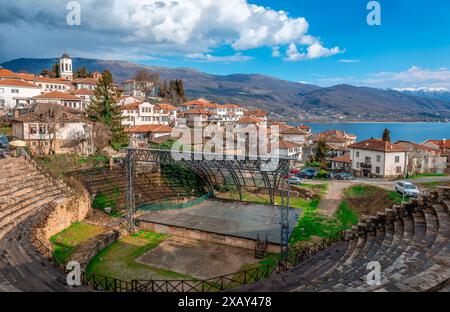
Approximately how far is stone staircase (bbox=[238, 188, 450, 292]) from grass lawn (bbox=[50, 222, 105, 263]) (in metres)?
12.3

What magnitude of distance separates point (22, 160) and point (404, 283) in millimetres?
27693

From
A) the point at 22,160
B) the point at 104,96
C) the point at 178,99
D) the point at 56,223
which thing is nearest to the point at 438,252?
the point at 56,223

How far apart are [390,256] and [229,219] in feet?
45.4

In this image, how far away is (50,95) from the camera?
5594cm

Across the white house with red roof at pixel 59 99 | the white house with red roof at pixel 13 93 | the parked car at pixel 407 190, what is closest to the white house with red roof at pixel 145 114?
the white house with red roof at pixel 59 99

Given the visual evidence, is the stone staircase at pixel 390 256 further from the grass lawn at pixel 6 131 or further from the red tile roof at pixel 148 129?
the grass lawn at pixel 6 131

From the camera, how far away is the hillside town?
3762 centimetres

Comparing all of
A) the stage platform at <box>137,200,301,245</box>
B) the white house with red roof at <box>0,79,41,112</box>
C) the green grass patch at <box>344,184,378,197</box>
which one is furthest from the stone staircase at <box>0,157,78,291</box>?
the white house with red roof at <box>0,79,41,112</box>

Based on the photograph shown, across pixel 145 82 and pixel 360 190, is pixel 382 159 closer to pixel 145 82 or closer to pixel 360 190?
pixel 360 190

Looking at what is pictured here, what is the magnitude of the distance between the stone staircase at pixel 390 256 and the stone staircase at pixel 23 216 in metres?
8.72

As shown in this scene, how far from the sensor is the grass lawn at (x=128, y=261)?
17.3 m

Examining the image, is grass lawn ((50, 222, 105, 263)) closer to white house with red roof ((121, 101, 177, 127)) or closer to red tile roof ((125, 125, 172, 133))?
red tile roof ((125, 125, 172, 133))

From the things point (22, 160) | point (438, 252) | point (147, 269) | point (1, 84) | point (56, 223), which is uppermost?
point (1, 84)

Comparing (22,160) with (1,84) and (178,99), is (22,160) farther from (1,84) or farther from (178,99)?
(178,99)
